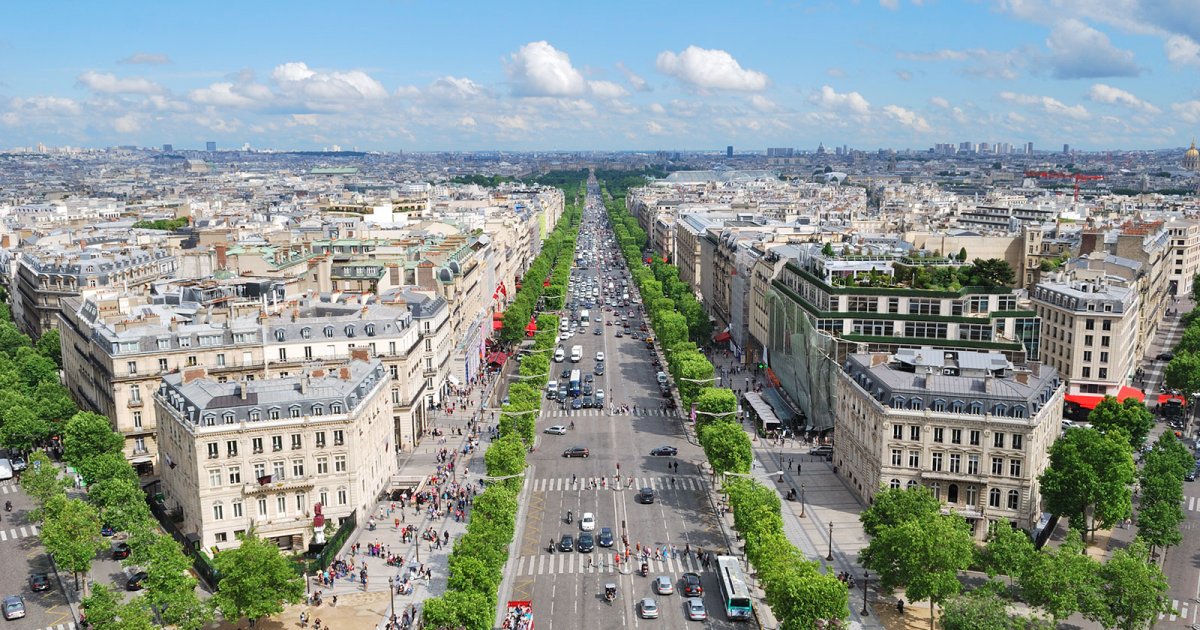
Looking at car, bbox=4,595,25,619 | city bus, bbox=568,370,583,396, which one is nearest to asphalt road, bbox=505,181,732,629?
city bus, bbox=568,370,583,396

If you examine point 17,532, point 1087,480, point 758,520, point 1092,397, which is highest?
point 1087,480

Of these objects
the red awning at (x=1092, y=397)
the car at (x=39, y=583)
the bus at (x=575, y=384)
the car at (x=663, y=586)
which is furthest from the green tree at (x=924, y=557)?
the bus at (x=575, y=384)

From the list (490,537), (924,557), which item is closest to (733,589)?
(924,557)

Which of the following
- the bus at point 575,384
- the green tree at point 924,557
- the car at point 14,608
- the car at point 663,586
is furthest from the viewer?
the bus at point 575,384

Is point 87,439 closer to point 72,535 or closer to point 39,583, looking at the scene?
point 39,583

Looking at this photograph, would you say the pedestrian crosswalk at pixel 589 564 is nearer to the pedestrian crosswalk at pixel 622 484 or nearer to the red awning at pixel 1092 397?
the pedestrian crosswalk at pixel 622 484
